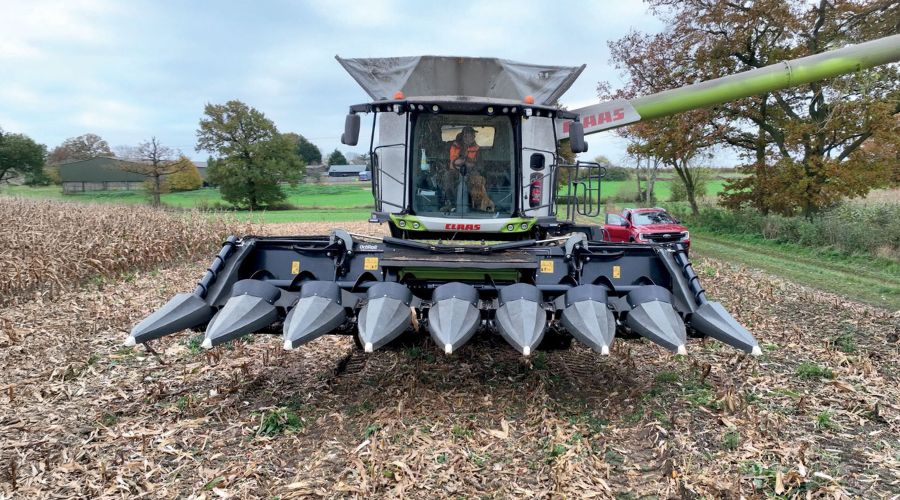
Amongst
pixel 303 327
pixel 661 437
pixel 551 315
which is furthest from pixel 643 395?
pixel 303 327

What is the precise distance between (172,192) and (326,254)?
4245cm

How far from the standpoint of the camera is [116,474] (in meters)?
3.73

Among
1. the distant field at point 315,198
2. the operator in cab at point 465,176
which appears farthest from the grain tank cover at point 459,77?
the distant field at point 315,198

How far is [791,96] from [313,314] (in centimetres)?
1917

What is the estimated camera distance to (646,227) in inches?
620

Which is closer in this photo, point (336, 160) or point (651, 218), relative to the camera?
point (651, 218)

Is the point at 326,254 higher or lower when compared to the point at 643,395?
higher

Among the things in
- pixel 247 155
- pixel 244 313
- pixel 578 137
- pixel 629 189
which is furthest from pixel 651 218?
pixel 247 155

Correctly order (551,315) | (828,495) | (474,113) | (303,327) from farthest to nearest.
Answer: (474,113)
(551,315)
(303,327)
(828,495)

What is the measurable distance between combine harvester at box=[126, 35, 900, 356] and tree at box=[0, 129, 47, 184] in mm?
39491

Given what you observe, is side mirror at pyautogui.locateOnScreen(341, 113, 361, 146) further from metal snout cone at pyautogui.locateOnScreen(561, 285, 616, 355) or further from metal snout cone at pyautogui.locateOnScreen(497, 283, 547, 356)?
metal snout cone at pyautogui.locateOnScreen(561, 285, 616, 355)

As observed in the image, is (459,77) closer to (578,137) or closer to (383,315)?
(578,137)

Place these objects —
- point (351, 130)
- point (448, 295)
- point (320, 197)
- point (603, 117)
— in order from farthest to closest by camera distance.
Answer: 1. point (320, 197)
2. point (603, 117)
3. point (351, 130)
4. point (448, 295)

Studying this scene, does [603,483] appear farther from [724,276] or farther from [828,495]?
[724,276]
